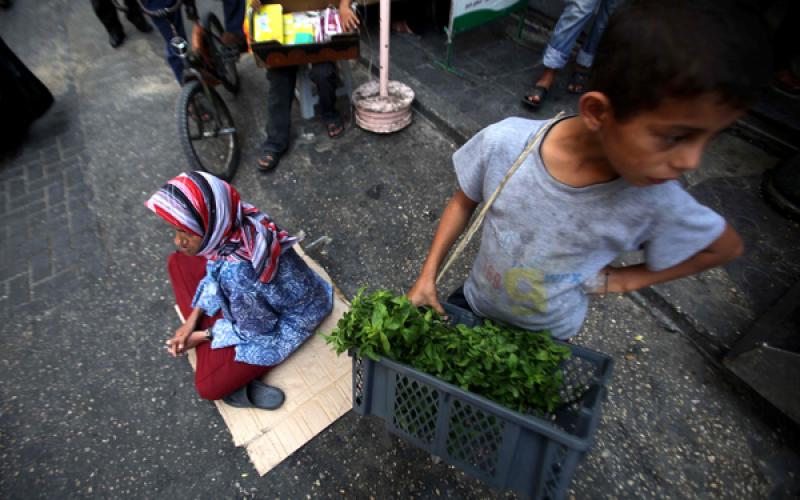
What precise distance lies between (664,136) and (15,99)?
507 cm

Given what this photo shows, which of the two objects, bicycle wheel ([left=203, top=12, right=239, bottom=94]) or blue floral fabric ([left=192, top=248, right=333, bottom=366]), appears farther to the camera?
bicycle wheel ([left=203, top=12, right=239, bottom=94])

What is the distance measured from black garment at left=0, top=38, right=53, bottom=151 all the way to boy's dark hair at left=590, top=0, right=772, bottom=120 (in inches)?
195

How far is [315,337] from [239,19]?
3.31 metres

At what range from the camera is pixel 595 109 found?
90 centimetres

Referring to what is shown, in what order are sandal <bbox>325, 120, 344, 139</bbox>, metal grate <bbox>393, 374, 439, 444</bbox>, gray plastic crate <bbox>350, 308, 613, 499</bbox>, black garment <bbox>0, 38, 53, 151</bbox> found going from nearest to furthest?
1. gray plastic crate <bbox>350, 308, 613, 499</bbox>
2. metal grate <bbox>393, 374, 439, 444</bbox>
3. black garment <bbox>0, 38, 53, 151</bbox>
4. sandal <bbox>325, 120, 344, 139</bbox>

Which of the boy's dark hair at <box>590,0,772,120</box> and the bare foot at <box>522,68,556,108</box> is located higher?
the boy's dark hair at <box>590,0,772,120</box>

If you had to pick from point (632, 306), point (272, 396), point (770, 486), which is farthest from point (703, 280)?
point (272, 396)

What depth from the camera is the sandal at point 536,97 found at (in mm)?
3684

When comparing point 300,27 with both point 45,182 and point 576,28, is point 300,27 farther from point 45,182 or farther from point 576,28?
point 45,182

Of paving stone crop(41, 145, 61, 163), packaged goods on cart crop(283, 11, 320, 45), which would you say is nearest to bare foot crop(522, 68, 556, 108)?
packaged goods on cart crop(283, 11, 320, 45)

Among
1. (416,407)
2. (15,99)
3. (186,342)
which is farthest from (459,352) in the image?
(15,99)

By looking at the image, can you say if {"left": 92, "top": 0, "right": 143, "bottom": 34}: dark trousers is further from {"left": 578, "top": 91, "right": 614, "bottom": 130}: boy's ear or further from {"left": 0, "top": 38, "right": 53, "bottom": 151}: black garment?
{"left": 578, "top": 91, "right": 614, "bottom": 130}: boy's ear

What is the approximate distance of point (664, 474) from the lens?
1936 mm

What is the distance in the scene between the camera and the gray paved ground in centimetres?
198
